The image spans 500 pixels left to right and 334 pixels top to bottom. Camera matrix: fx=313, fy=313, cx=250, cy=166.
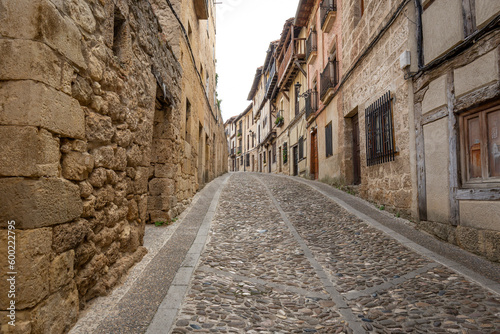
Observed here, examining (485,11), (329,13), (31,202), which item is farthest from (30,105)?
(329,13)

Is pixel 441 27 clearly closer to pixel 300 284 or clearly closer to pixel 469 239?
pixel 469 239

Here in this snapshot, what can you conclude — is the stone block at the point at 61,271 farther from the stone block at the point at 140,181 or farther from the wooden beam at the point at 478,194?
the wooden beam at the point at 478,194

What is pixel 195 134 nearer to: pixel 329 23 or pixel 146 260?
pixel 146 260

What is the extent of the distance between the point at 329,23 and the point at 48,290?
39.3 ft

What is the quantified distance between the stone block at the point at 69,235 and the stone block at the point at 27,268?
0.52ft

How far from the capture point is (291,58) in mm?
17281

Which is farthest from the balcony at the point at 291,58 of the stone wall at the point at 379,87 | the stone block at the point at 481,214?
the stone block at the point at 481,214

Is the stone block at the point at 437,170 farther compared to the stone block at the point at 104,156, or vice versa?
the stone block at the point at 437,170

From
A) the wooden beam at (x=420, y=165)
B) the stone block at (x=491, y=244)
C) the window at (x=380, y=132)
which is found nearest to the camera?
the stone block at (x=491, y=244)

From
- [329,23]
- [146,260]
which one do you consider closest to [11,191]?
[146,260]

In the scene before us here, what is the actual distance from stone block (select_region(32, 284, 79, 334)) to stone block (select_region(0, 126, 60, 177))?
2.78 ft

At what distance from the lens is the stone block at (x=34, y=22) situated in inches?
75.2

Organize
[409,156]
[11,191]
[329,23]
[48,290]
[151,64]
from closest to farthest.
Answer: [11,191], [48,290], [151,64], [409,156], [329,23]

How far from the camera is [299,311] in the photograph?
2986mm
